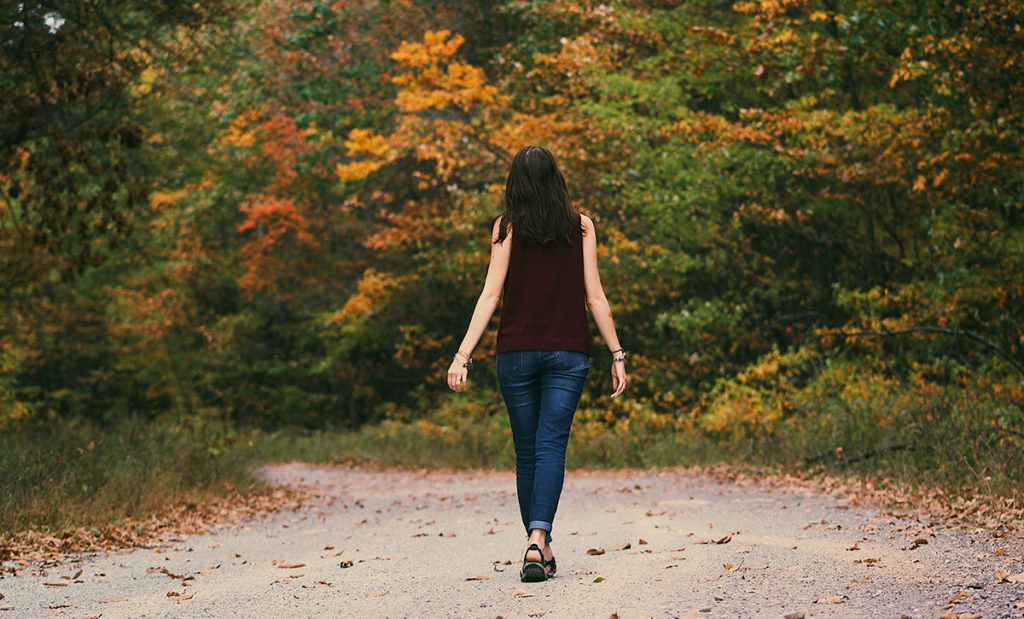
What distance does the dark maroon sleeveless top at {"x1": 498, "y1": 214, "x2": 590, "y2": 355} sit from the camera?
5547 mm

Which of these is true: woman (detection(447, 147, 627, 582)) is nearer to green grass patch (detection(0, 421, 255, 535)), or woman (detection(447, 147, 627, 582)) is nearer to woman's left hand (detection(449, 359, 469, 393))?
woman's left hand (detection(449, 359, 469, 393))

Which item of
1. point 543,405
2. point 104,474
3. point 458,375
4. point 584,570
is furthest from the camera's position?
point 104,474

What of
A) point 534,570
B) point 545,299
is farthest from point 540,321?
point 534,570

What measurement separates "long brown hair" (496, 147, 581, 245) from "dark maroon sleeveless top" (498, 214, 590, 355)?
0.05 metres

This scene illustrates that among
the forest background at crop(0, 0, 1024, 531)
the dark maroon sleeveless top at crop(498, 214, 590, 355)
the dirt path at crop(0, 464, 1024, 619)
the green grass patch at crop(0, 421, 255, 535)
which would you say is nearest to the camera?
the dirt path at crop(0, 464, 1024, 619)

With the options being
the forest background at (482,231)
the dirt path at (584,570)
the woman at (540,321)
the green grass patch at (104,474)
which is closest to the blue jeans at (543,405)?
the woman at (540,321)

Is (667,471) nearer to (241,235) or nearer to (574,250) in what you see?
(574,250)

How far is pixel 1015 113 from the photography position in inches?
473

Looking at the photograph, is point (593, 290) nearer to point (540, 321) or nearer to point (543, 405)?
point (540, 321)

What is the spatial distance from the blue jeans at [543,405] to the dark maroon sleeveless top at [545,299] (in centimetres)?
6

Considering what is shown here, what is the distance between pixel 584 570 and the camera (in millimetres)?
5910

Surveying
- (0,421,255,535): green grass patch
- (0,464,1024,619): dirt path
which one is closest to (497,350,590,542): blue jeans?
(0,464,1024,619): dirt path

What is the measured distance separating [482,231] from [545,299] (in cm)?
1608

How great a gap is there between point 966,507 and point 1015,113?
5.98 m
